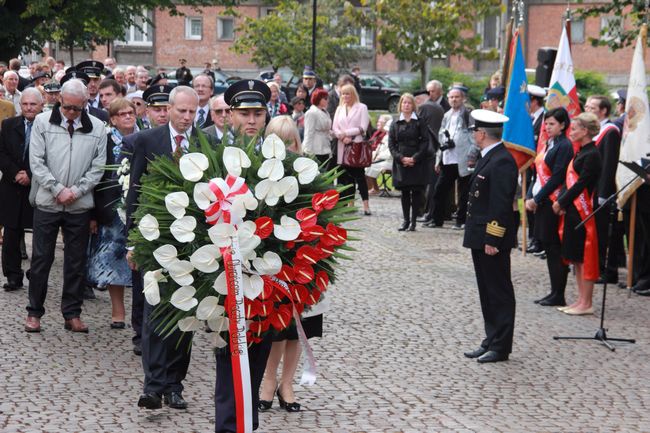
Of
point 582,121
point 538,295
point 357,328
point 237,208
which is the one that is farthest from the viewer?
point 538,295

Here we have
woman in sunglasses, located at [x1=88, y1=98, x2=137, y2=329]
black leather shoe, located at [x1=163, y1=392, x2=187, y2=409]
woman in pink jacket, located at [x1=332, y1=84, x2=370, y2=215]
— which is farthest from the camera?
woman in pink jacket, located at [x1=332, y1=84, x2=370, y2=215]

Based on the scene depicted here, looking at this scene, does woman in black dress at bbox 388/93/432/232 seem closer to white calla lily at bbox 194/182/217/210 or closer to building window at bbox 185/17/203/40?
white calla lily at bbox 194/182/217/210

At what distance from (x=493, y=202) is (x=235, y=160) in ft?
13.4

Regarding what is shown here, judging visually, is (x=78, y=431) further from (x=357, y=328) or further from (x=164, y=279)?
(x=357, y=328)

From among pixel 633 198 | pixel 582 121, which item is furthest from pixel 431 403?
pixel 633 198

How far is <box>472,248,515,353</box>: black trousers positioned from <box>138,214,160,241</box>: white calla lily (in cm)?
427

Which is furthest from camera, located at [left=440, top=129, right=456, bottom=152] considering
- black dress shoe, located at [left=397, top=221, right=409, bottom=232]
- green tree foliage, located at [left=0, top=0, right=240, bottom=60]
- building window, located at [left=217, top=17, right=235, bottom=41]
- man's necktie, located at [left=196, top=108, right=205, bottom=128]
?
building window, located at [left=217, top=17, right=235, bottom=41]

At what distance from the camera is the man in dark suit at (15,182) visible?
12.0 metres

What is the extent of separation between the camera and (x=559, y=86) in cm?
1548

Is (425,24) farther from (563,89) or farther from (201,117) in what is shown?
(201,117)

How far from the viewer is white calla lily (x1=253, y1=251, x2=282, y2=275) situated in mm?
5945

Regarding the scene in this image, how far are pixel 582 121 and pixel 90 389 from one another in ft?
19.0

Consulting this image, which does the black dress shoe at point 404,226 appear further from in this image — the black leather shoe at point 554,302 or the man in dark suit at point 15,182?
the man in dark suit at point 15,182

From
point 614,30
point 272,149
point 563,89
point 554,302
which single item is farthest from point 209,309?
point 614,30
